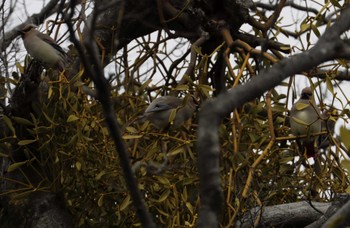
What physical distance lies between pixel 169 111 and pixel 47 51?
486mm

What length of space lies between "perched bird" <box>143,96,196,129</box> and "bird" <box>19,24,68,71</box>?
372 millimetres

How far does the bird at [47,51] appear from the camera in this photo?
9.50 ft

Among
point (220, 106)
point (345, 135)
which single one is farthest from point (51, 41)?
point (220, 106)

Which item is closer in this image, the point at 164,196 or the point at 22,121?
the point at 164,196

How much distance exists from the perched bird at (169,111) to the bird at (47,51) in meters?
0.37

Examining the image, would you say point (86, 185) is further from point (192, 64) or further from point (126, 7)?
point (126, 7)

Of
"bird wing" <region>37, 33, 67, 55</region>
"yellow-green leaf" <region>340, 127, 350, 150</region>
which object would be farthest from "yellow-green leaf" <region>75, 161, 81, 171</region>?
"yellow-green leaf" <region>340, 127, 350, 150</region>

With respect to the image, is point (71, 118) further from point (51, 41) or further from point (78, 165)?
point (51, 41)

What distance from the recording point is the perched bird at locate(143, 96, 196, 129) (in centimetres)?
263

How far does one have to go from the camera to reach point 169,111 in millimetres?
2676

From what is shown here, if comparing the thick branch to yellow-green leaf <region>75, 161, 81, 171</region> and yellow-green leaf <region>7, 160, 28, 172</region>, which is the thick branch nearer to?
yellow-green leaf <region>75, 161, 81, 171</region>

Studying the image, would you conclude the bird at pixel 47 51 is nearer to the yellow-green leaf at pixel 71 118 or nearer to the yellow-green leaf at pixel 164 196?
the yellow-green leaf at pixel 71 118

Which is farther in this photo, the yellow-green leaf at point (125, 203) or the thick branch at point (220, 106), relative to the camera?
the yellow-green leaf at point (125, 203)

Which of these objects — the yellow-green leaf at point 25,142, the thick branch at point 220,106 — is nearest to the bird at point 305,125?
the yellow-green leaf at point 25,142
